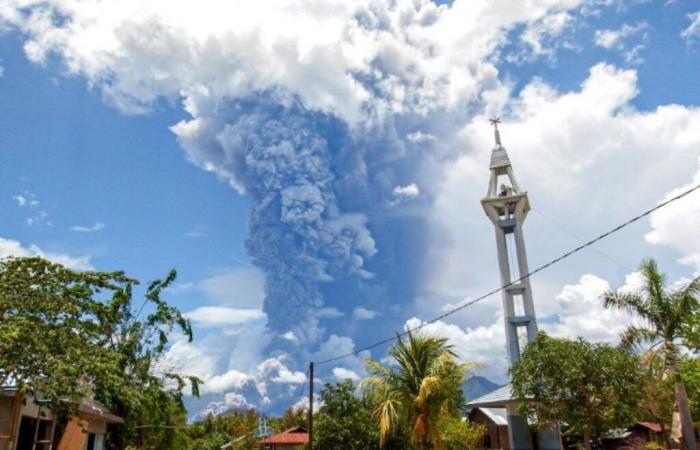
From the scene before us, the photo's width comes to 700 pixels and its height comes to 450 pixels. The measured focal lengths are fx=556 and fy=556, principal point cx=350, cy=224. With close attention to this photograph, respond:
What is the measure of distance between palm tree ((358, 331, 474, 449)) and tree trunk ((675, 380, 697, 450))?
9.47 metres

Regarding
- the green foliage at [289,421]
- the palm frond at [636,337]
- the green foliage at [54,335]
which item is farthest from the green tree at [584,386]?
the green foliage at [289,421]

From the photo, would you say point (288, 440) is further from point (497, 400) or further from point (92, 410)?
point (92, 410)

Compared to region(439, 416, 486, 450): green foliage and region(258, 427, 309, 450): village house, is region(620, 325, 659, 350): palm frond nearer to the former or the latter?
region(439, 416, 486, 450): green foliage

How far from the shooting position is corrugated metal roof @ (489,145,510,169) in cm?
4650

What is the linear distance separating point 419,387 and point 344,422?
917cm

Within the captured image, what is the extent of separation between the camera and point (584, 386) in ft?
80.4

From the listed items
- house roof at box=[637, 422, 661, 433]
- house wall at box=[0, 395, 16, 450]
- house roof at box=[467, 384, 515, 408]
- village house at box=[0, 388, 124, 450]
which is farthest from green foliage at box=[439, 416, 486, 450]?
house wall at box=[0, 395, 16, 450]

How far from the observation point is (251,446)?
65438 mm

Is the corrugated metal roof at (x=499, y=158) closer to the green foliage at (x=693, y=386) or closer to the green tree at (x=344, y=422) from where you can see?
the green foliage at (x=693, y=386)

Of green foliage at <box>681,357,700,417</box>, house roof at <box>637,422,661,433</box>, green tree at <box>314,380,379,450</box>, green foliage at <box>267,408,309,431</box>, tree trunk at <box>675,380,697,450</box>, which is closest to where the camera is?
tree trunk at <box>675,380,697,450</box>

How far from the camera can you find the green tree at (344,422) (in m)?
27.9

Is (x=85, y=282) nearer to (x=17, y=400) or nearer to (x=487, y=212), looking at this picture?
(x=17, y=400)

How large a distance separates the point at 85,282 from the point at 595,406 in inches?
831

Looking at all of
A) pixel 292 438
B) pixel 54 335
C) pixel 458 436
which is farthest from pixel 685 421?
pixel 292 438
